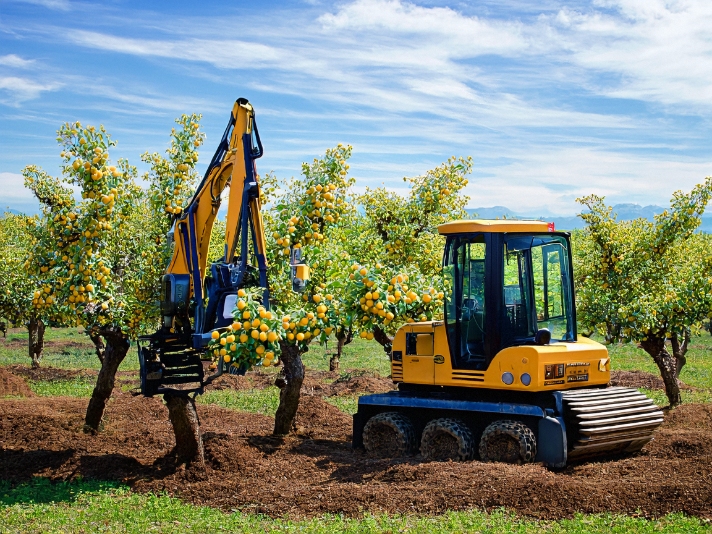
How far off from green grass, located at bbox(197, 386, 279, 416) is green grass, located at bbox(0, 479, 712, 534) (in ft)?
27.0

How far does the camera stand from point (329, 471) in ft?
38.5

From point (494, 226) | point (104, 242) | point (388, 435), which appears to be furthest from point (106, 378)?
point (494, 226)

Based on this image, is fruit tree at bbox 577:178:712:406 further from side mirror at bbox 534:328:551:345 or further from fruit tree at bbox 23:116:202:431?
fruit tree at bbox 23:116:202:431

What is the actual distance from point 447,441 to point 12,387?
1456cm

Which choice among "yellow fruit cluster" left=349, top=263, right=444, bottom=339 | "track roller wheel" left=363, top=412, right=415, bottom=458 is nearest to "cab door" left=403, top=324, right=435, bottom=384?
"track roller wheel" left=363, top=412, right=415, bottom=458

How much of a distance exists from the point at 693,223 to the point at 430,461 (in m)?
10.6

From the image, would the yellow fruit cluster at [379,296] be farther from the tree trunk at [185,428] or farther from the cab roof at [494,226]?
the tree trunk at [185,428]

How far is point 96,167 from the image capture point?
40.9 feet

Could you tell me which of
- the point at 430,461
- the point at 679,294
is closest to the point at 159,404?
the point at 430,461

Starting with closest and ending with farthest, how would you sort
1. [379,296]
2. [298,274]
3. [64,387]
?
[298,274], [379,296], [64,387]

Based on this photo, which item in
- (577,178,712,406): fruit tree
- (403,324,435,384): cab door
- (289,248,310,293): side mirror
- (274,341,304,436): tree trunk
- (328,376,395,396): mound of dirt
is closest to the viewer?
(289,248,310,293): side mirror

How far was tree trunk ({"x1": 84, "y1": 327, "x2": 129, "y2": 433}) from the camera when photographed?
15.0 metres

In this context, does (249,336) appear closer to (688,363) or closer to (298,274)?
(298,274)

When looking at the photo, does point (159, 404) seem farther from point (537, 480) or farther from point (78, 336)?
point (78, 336)
